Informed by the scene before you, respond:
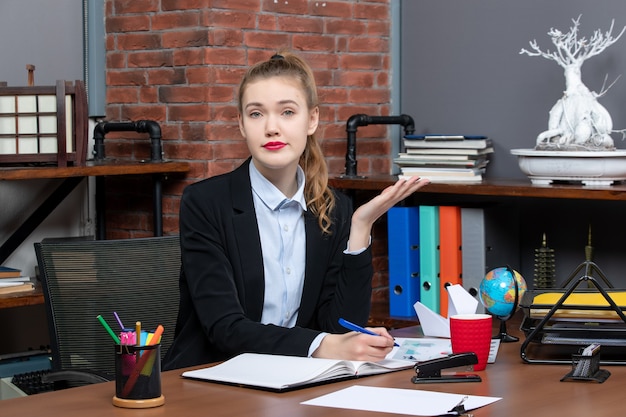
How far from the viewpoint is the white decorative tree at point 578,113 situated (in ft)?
10.2

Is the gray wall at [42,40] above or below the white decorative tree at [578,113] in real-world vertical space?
above

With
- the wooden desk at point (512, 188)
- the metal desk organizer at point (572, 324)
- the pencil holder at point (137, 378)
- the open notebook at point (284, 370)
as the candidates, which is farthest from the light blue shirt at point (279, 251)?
the wooden desk at point (512, 188)

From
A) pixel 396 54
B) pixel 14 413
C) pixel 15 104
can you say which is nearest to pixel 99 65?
pixel 15 104

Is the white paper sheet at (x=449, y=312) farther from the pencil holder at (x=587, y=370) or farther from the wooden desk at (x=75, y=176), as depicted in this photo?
the wooden desk at (x=75, y=176)

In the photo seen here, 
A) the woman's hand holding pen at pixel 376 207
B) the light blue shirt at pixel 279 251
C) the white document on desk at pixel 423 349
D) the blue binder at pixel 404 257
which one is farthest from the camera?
the blue binder at pixel 404 257

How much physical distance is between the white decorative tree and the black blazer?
103 centimetres

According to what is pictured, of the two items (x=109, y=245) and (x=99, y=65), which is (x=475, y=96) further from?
(x=109, y=245)

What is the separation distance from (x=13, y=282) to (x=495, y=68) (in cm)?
180

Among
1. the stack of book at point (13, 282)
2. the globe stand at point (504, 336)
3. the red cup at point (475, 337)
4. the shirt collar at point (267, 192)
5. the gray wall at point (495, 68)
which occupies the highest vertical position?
the gray wall at point (495, 68)

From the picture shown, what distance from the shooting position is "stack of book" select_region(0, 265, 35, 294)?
10.1 ft

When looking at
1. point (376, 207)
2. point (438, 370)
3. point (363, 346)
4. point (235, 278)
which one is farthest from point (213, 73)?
point (438, 370)

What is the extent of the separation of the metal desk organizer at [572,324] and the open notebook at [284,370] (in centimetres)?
29

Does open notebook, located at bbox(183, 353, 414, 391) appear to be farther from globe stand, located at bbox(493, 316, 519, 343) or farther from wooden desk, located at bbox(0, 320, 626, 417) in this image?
globe stand, located at bbox(493, 316, 519, 343)

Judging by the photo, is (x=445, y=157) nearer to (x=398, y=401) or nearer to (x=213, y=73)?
(x=213, y=73)
